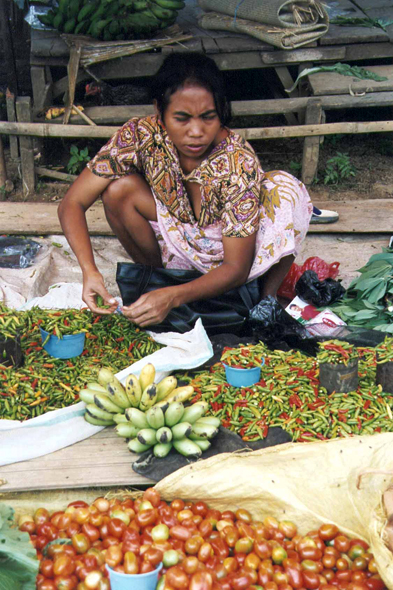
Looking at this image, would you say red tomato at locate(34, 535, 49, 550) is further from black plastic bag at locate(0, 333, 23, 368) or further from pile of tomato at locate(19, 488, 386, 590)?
black plastic bag at locate(0, 333, 23, 368)

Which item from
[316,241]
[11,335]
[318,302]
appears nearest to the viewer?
[11,335]

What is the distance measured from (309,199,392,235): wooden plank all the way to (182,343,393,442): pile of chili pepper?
1854 mm

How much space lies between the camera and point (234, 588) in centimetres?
193

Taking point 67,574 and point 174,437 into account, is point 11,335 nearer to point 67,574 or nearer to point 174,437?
point 174,437

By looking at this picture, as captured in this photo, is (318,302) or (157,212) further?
(318,302)

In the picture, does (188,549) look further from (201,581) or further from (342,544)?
(342,544)

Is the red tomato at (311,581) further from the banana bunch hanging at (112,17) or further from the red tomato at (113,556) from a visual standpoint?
the banana bunch hanging at (112,17)

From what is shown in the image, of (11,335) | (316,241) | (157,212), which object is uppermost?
(157,212)

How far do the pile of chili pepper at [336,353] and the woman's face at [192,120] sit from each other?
3.58 feet

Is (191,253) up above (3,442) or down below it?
above

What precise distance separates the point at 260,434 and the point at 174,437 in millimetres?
327

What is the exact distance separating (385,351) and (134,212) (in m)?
1.45

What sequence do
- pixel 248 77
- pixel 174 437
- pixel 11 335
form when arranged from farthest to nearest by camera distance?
pixel 248 77
pixel 11 335
pixel 174 437

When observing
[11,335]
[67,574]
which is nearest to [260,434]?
[67,574]
